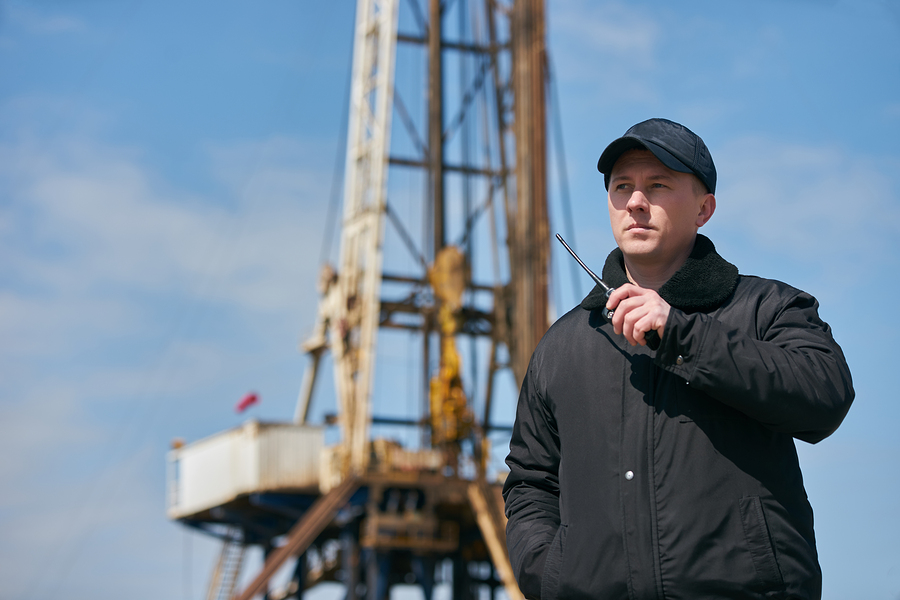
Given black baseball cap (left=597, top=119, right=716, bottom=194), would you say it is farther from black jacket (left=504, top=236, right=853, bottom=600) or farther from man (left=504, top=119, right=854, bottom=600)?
black jacket (left=504, top=236, right=853, bottom=600)

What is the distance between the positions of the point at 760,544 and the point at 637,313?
0.51 metres

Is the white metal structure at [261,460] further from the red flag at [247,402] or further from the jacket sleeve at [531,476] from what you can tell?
the jacket sleeve at [531,476]

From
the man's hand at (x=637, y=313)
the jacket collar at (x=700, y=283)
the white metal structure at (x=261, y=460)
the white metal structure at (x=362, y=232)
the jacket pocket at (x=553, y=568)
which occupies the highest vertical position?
the white metal structure at (x=362, y=232)

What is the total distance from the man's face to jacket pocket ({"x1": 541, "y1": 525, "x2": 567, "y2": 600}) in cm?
65

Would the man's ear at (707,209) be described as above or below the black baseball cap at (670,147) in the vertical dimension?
below

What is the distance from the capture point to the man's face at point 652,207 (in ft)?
9.38

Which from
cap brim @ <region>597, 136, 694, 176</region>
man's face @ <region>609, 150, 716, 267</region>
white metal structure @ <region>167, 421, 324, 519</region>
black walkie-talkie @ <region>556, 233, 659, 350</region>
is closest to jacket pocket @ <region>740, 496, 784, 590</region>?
black walkie-talkie @ <region>556, 233, 659, 350</region>

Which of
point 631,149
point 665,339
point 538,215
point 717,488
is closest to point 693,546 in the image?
point 717,488

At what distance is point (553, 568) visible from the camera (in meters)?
2.75

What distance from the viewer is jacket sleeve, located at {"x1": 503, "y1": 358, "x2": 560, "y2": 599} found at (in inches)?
115

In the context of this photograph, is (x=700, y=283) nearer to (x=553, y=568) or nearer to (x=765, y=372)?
(x=765, y=372)

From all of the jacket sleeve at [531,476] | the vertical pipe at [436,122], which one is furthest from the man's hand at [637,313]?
the vertical pipe at [436,122]

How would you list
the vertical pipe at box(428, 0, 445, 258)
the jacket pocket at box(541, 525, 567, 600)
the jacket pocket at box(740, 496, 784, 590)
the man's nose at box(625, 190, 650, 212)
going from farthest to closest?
the vertical pipe at box(428, 0, 445, 258)
the man's nose at box(625, 190, 650, 212)
the jacket pocket at box(541, 525, 567, 600)
the jacket pocket at box(740, 496, 784, 590)

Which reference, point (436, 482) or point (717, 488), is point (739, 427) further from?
point (436, 482)
